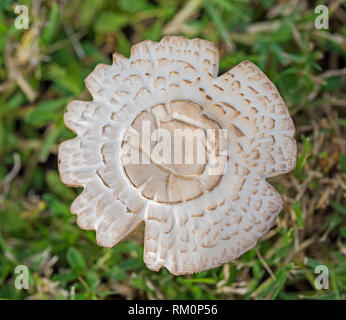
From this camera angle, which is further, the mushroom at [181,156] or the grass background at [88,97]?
the grass background at [88,97]

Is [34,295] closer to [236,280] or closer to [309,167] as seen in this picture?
[236,280]

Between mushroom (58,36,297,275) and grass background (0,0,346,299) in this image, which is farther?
grass background (0,0,346,299)

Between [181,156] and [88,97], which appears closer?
[181,156]

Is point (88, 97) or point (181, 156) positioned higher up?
point (88, 97)
